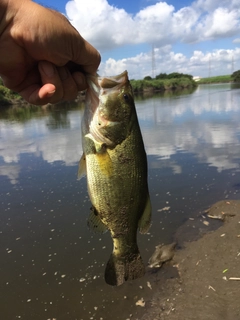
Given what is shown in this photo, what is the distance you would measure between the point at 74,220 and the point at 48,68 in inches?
279

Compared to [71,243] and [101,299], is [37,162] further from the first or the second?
[101,299]

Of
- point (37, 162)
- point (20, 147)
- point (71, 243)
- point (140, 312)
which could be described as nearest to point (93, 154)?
point (140, 312)

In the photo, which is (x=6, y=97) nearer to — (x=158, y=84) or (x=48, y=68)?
(x=158, y=84)

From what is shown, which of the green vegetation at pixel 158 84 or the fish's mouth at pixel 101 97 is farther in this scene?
the green vegetation at pixel 158 84

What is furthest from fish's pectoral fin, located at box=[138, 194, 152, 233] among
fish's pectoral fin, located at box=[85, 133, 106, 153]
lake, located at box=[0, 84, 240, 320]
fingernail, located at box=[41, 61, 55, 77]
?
lake, located at box=[0, 84, 240, 320]

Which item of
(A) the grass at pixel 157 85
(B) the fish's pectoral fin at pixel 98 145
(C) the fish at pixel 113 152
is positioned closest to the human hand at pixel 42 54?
(C) the fish at pixel 113 152

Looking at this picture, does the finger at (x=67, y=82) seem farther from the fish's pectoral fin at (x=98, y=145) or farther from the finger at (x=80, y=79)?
the fish's pectoral fin at (x=98, y=145)

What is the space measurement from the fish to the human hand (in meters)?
0.19

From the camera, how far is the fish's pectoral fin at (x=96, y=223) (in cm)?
286

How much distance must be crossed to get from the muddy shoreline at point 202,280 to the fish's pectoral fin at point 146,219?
9.49 feet

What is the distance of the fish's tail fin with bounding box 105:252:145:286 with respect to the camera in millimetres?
2979

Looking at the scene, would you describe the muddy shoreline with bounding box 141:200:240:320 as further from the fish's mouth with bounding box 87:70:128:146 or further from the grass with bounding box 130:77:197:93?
the grass with bounding box 130:77:197:93

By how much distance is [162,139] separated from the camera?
63.2 feet

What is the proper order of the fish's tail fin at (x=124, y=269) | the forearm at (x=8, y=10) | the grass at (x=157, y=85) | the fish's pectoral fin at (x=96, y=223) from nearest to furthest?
the forearm at (x=8, y=10) < the fish's pectoral fin at (x=96, y=223) < the fish's tail fin at (x=124, y=269) < the grass at (x=157, y=85)
